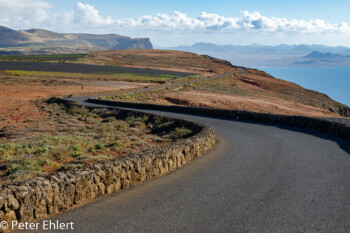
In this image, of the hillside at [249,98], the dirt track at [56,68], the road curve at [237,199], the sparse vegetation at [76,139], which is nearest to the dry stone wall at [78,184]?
the road curve at [237,199]

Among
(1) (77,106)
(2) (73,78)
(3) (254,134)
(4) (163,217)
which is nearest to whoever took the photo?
(4) (163,217)

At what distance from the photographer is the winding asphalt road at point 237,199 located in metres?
7.55

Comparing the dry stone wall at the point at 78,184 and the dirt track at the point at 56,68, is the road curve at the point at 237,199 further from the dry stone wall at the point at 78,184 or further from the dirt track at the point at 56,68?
the dirt track at the point at 56,68

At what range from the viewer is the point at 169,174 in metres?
11.3

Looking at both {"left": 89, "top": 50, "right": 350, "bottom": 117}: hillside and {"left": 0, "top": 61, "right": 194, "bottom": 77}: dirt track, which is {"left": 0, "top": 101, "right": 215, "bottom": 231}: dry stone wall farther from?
{"left": 0, "top": 61, "right": 194, "bottom": 77}: dirt track

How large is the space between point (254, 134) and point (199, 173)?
30.8ft

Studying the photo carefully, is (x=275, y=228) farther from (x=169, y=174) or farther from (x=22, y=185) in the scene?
(x=22, y=185)

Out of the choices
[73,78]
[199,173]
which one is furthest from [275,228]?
[73,78]

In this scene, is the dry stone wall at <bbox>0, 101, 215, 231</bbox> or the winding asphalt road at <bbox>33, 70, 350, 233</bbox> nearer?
Result: the dry stone wall at <bbox>0, 101, 215, 231</bbox>

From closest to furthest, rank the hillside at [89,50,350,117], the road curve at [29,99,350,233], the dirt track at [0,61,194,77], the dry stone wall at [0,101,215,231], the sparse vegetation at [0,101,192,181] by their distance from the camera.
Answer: the dry stone wall at [0,101,215,231] < the road curve at [29,99,350,233] < the sparse vegetation at [0,101,192,181] < the hillside at [89,50,350,117] < the dirt track at [0,61,194,77]

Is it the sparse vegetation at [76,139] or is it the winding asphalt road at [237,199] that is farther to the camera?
the sparse vegetation at [76,139]

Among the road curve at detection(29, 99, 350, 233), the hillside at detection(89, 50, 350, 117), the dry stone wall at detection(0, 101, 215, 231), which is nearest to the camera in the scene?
the dry stone wall at detection(0, 101, 215, 231)

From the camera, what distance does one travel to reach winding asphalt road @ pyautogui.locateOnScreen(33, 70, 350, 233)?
297 inches

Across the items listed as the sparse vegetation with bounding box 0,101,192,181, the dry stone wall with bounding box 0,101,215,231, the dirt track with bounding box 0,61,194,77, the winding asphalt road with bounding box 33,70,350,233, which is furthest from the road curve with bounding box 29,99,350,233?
the dirt track with bounding box 0,61,194,77
